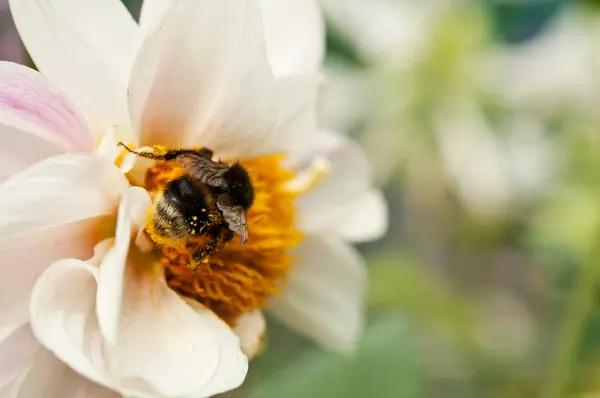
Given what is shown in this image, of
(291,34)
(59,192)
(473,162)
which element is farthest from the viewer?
(473,162)

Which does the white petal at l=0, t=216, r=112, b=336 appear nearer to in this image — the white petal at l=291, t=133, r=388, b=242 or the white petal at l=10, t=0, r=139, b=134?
the white petal at l=10, t=0, r=139, b=134

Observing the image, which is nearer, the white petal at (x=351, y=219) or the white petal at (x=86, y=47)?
the white petal at (x=86, y=47)

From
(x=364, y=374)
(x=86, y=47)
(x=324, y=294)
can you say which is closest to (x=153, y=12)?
(x=86, y=47)

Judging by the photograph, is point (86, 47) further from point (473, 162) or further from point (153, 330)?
point (473, 162)

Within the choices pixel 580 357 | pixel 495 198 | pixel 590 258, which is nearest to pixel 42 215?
pixel 590 258

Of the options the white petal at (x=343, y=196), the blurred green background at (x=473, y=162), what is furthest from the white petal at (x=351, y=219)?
the blurred green background at (x=473, y=162)

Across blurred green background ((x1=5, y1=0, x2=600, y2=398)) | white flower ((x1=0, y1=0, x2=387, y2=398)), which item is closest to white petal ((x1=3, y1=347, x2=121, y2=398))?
white flower ((x1=0, y1=0, x2=387, y2=398))

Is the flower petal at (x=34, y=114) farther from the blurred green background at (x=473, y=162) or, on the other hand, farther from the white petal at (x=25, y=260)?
the blurred green background at (x=473, y=162)

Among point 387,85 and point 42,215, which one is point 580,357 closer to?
point 387,85

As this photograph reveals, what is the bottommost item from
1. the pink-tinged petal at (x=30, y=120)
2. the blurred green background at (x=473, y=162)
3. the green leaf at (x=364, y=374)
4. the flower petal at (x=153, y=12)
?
the blurred green background at (x=473, y=162)
